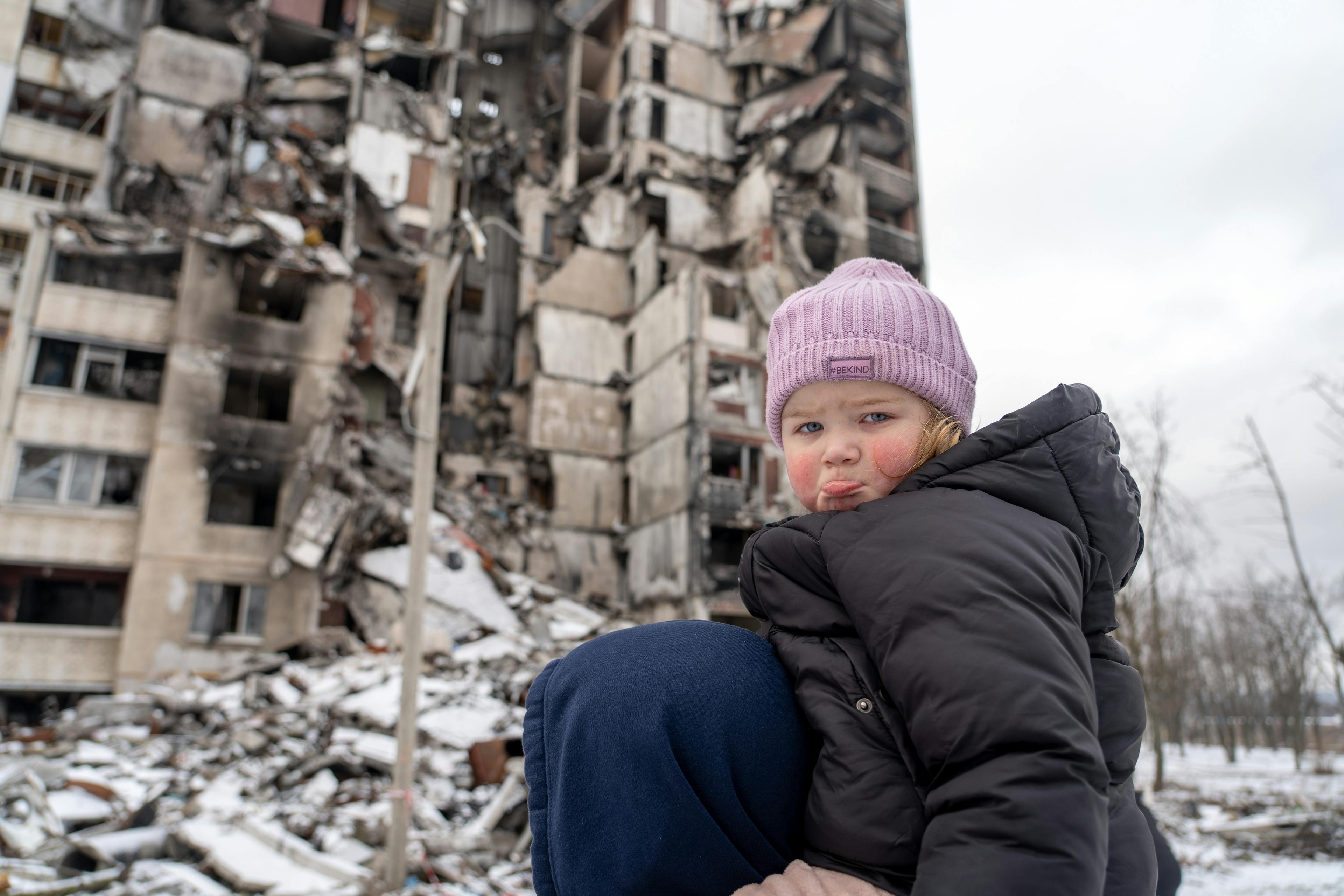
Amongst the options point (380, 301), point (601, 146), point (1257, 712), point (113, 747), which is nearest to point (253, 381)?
point (380, 301)

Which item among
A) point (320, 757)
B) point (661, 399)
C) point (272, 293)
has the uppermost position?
point (272, 293)

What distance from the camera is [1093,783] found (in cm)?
107

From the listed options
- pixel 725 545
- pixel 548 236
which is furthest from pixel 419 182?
pixel 725 545

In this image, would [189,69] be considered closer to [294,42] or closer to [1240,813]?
[294,42]

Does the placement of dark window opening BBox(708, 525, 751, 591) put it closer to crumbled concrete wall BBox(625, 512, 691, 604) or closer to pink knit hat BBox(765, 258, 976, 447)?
crumbled concrete wall BBox(625, 512, 691, 604)

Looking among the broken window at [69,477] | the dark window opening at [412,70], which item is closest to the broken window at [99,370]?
the broken window at [69,477]

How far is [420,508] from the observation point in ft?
28.2

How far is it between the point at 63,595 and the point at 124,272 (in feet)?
29.4

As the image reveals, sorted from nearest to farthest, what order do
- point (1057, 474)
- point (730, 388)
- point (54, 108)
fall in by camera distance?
point (1057, 474) < point (730, 388) < point (54, 108)

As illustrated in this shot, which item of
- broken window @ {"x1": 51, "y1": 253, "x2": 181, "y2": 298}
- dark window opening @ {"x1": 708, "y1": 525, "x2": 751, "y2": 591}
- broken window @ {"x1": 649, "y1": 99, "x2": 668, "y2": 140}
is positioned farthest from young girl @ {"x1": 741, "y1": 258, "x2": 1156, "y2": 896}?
broken window @ {"x1": 649, "y1": 99, "x2": 668, "y2": 140}

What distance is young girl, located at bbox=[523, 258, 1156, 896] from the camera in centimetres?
105

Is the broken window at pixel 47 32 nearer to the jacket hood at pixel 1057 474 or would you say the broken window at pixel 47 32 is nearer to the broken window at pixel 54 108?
the broken window at pixel 54 108

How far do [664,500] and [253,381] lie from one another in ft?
44.0

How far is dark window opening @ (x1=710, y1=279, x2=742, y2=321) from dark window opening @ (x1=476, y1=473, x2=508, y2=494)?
33.2 ft
